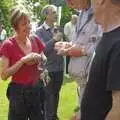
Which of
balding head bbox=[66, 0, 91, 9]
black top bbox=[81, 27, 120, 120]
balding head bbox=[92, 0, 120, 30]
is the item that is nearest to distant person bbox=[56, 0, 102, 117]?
balding head bbox=[66, 0, 91, 9]

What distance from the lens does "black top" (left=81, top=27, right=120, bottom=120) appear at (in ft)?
9.61

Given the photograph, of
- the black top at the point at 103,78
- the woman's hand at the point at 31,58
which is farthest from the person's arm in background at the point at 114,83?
the woman's hand at the point at 31,58

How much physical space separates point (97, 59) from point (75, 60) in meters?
2.45

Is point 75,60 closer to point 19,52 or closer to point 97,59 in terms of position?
point 19,52

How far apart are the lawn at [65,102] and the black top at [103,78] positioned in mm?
6928

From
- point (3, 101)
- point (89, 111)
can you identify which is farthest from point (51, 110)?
point (89, 111)

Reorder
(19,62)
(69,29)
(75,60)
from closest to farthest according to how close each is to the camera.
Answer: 1. (75,60)
2. (19,62)
3. (69,29)

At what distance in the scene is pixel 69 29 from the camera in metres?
16.3

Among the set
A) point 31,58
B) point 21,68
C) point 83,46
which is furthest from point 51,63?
point 83,46

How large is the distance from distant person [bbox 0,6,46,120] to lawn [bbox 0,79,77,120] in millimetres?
3711

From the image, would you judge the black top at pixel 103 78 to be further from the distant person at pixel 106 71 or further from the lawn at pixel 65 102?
the lawn at pixel 65 102

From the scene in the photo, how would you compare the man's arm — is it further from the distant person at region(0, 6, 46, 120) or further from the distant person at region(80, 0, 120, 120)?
the distant person at region(0, 6, 46, 120)

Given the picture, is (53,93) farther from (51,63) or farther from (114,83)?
(114,83)

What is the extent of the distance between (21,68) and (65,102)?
599cm
